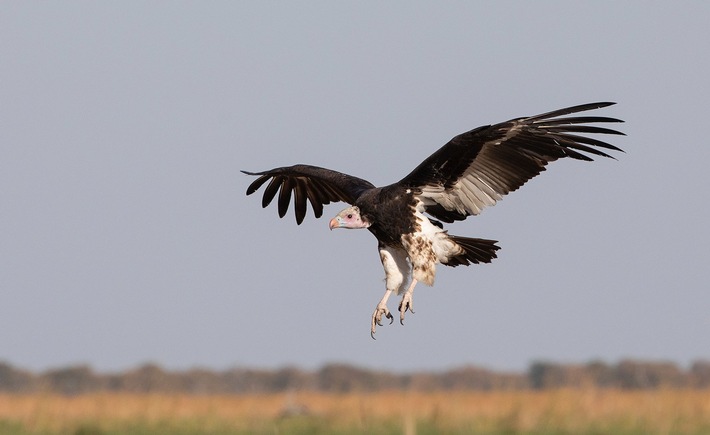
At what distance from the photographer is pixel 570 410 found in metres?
20.1

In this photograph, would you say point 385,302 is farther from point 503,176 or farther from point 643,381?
point 643,381

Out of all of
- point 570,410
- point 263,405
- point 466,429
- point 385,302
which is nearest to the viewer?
point 385,302

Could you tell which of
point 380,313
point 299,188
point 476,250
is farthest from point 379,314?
point 299,188

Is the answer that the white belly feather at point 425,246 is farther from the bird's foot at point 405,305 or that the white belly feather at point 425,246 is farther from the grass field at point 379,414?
the grass field at point 379,414

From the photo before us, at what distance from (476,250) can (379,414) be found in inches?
379

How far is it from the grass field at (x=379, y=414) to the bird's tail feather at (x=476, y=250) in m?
6.17

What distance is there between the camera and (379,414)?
20.7 meters

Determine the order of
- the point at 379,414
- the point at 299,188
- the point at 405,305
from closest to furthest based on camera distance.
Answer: the point at 405,305, the point at 299,188, the point at 379,414

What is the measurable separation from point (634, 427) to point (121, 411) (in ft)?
27.1

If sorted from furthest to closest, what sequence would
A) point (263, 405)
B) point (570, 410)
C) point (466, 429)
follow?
point (263, 405) → point (570, 410) → point (466, 429)

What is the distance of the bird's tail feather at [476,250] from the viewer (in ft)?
37.6

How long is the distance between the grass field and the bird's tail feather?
243 inches

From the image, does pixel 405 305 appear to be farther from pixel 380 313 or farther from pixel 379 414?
pixel 379 414

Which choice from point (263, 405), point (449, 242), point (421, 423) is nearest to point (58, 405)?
point (263, 405)
